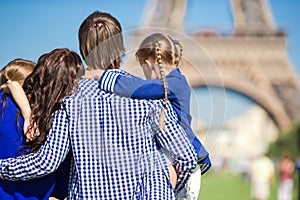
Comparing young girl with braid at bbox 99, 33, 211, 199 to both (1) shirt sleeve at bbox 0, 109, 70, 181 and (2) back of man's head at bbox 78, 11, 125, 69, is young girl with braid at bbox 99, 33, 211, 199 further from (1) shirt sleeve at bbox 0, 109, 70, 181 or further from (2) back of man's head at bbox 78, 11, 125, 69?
(1) shirt sleeve at bbox 0, 109, 70, 181

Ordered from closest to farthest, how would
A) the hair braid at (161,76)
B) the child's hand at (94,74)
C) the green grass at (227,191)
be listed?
the hair braid at (161,76)
the child's hand at (94,74)
the green grass at (227,191)

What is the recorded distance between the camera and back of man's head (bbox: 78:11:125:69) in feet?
9.24

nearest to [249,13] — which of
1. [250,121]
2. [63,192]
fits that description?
[63,192]

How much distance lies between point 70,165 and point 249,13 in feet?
111

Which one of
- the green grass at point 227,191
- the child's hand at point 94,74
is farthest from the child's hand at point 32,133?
the green grass at point 227,191

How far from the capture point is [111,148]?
2713 mm

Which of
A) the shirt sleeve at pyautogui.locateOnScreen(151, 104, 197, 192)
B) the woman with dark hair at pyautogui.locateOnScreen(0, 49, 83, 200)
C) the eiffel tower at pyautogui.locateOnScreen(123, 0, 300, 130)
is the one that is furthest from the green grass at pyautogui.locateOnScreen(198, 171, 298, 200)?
the shirt sleeve at pyautogui.locateOnScreen(151, 104, 197, 192)

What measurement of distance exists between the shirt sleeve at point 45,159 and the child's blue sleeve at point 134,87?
0.74 feet

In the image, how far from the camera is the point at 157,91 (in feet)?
8.90

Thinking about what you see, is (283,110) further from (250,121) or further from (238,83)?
(250,121)

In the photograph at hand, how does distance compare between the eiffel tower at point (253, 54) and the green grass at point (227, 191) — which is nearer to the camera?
the green grass at point (227, 191)

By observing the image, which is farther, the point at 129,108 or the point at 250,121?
the point at 250,121

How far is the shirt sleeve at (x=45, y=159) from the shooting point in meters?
2.77

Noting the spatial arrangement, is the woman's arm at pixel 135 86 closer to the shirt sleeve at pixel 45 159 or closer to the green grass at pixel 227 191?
the shirt sleeve at pixel 45 159
